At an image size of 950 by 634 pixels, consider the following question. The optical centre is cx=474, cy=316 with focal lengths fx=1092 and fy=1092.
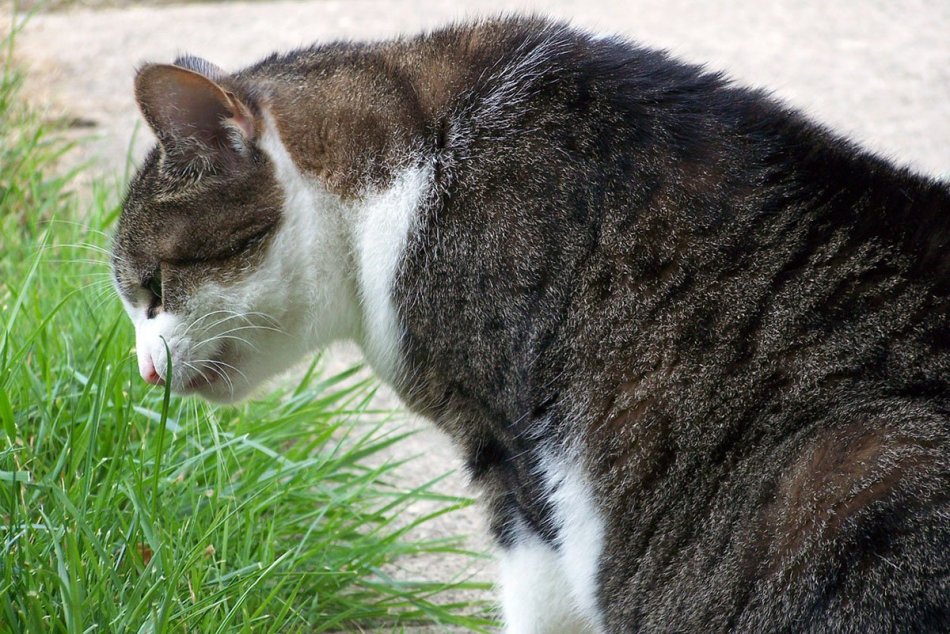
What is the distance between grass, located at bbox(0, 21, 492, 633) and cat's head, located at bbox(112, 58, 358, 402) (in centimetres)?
18

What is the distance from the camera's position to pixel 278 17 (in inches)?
236

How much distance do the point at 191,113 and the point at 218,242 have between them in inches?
10.0

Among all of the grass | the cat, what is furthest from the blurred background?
the cat

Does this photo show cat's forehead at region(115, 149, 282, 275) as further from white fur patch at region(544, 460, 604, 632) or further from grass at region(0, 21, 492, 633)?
white fur patch at region(544, 460, 604, 632)

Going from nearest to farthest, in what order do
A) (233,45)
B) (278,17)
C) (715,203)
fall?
(715,203) → (233,45) → (278,17)

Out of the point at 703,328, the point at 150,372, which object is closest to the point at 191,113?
the point at 150,372

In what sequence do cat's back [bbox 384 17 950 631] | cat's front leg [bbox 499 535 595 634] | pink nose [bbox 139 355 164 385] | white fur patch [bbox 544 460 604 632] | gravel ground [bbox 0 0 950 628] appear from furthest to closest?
1. gravel ground [bbox 0 0 950 628]
2. pink nose [bbox 139 355 164 385]
3. cat's front leg [bbox 499 535 595 634]
4. white fur patch [bbox 544 460 604 632]
5. cat's back [bbox 384 17 950 631]

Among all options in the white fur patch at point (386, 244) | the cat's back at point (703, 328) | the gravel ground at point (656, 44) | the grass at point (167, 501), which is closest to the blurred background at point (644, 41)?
the gravel ground at point (656, 44)

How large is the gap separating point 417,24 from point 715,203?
4141 millimetres

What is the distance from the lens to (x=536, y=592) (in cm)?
210

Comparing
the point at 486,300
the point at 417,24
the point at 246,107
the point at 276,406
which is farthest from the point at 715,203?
the point at 417,24

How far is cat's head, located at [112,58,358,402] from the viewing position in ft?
6.97

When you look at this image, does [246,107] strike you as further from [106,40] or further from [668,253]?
[106,40]

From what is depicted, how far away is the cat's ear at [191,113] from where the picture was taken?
2055 mm
